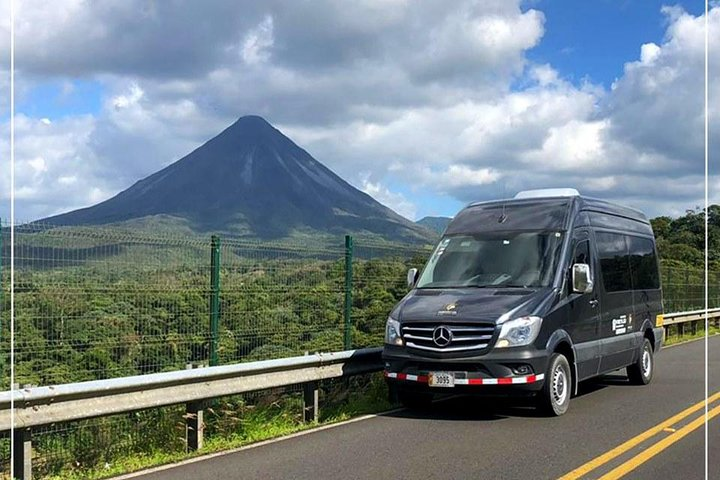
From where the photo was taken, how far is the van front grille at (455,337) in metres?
9.13

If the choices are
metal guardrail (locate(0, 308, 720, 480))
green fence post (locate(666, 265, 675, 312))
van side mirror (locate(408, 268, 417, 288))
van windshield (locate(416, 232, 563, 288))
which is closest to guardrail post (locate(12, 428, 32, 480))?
metal guardrail (locate(0, 308, 720, 480))

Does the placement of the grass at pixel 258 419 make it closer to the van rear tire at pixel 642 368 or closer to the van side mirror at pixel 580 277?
the van side mirror at pixel 580 277

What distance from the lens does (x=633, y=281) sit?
1256 centimetres

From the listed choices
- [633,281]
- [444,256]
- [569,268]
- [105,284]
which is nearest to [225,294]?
[105,284]

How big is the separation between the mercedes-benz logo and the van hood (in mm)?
99

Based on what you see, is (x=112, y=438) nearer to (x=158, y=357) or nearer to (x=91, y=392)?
(x=158, y=357)

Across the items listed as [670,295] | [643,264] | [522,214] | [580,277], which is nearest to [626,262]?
[643,264]

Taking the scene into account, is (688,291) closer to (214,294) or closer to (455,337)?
(455,337)

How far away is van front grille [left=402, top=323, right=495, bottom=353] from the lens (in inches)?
360

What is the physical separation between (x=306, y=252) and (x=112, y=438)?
3.80 metres

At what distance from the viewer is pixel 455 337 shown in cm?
923

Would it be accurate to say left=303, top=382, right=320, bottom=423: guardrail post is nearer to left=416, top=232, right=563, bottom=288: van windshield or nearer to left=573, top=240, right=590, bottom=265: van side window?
left=416, top=232, right=563, bottom=288: van windshield

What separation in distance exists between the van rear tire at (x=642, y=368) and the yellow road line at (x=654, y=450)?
265cm

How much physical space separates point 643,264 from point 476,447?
6.72 m
